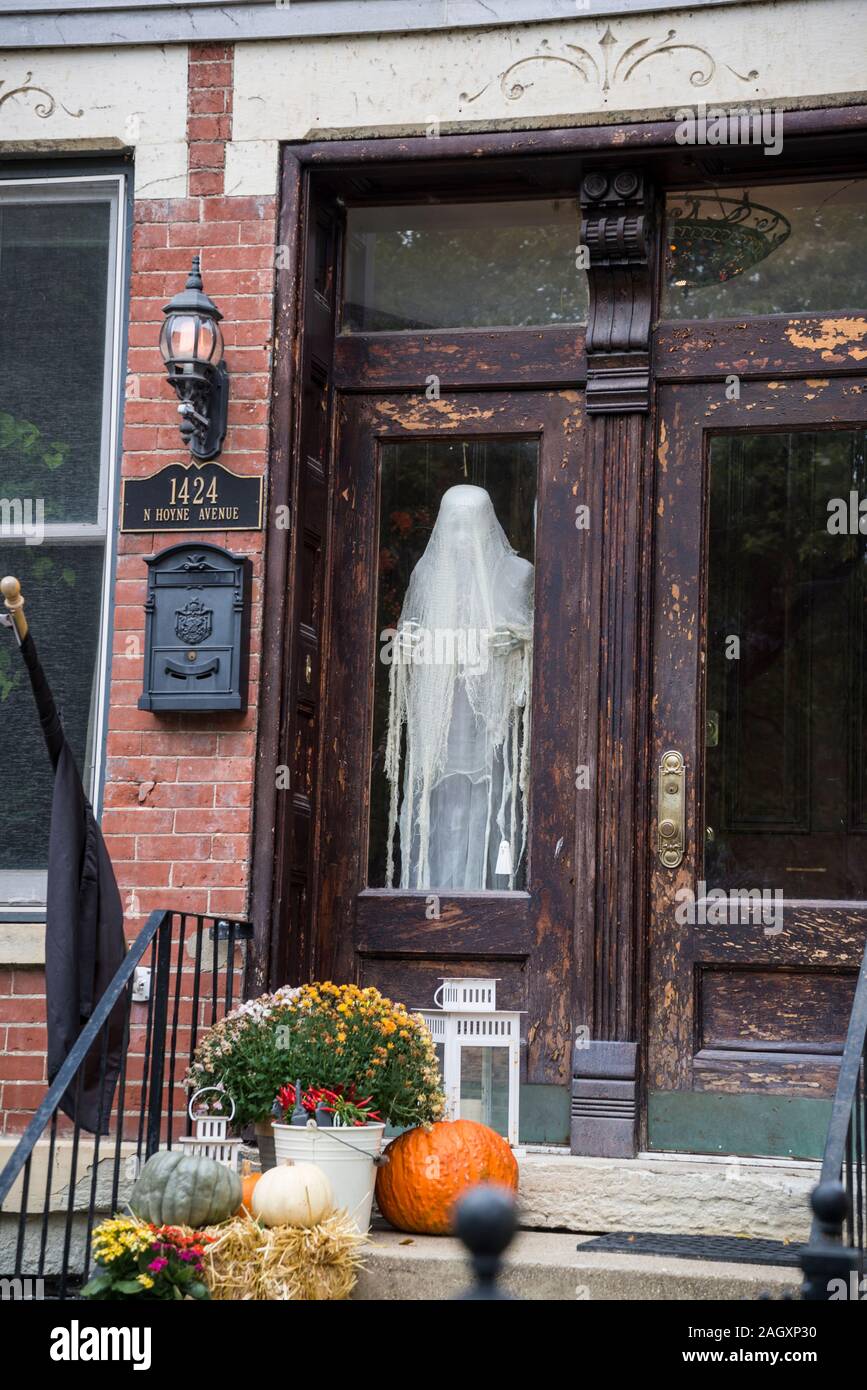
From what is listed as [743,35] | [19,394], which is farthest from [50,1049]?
[743,35]

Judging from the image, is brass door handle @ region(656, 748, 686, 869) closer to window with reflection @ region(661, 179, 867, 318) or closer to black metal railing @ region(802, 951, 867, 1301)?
black metal railing @ region(802, 951, 867, 1301)

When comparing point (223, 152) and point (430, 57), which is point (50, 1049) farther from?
point (430, 57)

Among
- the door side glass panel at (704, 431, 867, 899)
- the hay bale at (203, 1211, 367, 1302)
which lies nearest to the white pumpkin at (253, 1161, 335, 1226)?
the hay bale at (203, 1211, 367, 1302)

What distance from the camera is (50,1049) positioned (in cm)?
478

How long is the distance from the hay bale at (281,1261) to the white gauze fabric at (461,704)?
1709 mm

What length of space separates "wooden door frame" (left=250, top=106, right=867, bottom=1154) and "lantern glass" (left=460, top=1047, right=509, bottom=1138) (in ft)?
0.84

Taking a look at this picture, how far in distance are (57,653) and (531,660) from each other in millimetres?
1684

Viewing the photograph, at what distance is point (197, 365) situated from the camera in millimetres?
5566

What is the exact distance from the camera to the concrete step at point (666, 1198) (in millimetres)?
4941

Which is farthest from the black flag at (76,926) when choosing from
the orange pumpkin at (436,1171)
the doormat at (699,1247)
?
the doormat at (699,1247)

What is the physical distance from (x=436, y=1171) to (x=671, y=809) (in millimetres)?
1481

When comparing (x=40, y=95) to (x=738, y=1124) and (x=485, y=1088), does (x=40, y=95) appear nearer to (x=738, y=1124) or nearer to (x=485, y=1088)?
(x=485, y=1088)

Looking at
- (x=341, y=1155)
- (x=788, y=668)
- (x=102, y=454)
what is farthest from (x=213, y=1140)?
(x=102, y=454)

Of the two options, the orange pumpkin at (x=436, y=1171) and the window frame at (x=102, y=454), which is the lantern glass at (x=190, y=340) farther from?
the orange pumpkin at (x=436, y=1171)
